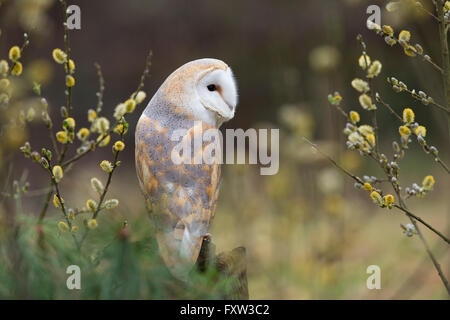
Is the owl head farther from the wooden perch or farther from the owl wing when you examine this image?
the wooden perch

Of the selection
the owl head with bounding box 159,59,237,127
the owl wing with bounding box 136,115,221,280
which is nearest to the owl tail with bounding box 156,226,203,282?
the owl wing with bounding box 136,115,221,280

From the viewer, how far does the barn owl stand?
89 centimetres

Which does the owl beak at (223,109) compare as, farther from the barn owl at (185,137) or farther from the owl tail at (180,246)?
the owl tail at (180,246)

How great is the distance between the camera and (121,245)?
1.80 feet

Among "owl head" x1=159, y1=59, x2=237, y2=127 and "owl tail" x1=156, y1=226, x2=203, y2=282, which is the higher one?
"owl head" x1=159, y1=59, x2=237, y2=127

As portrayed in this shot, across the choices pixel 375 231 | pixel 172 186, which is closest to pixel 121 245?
pixel 172 186

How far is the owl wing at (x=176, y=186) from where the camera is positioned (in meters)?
0.88

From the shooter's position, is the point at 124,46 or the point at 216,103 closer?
the point at 216,103

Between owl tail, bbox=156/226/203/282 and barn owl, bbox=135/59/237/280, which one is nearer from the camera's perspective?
owl tail, bbox=156/226/203/282

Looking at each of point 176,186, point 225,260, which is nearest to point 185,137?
point 176,186

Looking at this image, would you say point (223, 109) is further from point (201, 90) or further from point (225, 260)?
point (225, 260)

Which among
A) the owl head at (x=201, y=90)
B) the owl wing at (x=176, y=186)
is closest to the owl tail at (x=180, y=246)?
the owl wing at (x=176, y=186)
